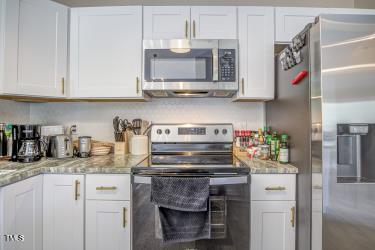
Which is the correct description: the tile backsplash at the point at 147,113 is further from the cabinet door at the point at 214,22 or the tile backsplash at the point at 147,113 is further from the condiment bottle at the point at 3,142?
the cabinet door at the point at 214,22

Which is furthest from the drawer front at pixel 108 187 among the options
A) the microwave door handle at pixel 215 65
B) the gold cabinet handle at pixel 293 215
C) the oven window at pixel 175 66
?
the gold cabinet handle at pixel 293 215

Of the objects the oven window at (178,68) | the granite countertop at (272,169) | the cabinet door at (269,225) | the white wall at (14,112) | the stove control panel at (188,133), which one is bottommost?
the cabinet door at (269,225)

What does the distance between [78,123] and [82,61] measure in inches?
26.1

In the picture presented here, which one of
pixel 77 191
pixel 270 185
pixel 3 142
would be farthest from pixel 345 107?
pixel 3 142

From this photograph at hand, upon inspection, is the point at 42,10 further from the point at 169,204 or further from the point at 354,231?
the point at 354,231

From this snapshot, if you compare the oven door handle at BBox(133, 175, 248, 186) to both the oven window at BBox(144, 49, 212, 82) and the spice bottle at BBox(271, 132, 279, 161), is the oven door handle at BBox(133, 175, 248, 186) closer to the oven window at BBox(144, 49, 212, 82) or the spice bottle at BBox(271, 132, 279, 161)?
the spice bottle at BBox(271, 132, 279, 161)

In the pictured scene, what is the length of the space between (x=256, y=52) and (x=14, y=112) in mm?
2237

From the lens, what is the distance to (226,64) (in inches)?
68.0

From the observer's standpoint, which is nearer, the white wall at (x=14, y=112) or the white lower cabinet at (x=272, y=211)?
the white lower cabinet at (x=272, y=211)

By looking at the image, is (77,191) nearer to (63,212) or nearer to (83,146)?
(63,212)

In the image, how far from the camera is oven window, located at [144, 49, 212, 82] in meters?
1.72

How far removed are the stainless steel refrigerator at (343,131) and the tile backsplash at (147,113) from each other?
908mm

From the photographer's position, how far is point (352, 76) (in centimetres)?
117

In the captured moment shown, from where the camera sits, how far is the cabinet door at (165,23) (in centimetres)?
178
